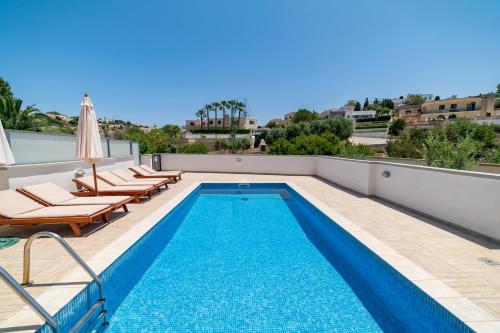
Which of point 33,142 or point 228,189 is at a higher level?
point 33,142

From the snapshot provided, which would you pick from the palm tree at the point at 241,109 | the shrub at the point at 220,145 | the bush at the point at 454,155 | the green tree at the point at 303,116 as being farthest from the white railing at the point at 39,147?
the palm tree at the point at 241,109

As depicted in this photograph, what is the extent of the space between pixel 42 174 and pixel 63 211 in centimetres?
223

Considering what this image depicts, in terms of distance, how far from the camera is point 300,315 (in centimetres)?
265

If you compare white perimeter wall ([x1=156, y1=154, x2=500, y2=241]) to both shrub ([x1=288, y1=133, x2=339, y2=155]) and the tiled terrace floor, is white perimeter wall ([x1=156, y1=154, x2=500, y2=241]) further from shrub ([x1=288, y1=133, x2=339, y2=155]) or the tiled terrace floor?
shrub ([x1=288, y1=133, x2=339, y2=155])

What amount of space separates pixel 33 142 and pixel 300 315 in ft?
21.8

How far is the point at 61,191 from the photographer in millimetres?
4996

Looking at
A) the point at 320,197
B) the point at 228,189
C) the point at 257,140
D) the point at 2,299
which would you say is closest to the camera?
the point at 2,299

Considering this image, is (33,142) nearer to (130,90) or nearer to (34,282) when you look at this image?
(34,282)

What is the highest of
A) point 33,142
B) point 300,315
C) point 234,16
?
point 234,16

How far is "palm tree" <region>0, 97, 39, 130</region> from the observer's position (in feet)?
60.1

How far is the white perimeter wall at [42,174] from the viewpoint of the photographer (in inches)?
185

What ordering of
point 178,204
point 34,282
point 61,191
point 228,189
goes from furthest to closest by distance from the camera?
point 228,189 < point 178,204 < point 61,191 < point 34,282

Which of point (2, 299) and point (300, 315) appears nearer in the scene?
point (2, 299)

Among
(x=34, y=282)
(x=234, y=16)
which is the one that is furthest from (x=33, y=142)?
(x=234, y=16)
